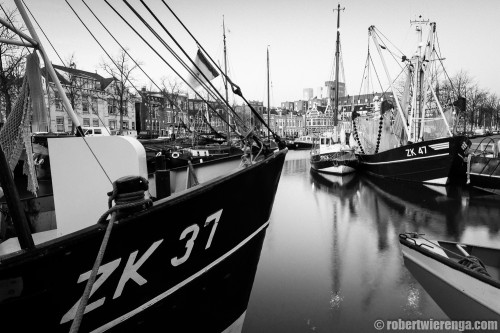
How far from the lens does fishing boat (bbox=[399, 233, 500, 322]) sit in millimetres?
3609

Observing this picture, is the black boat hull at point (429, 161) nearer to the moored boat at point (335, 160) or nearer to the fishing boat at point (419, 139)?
the fishing boat at point (419, 139)

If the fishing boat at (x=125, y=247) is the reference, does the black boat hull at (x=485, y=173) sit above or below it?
below

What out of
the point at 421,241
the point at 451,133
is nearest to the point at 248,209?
the point at 421,241

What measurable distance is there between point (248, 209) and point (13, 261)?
91.5 inches

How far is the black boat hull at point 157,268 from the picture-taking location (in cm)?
174

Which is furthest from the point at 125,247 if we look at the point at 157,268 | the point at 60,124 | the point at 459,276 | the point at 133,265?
the point at 60,124

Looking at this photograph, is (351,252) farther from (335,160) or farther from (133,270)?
(335,160)

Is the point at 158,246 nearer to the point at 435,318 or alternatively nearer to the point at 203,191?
the point at 203,191

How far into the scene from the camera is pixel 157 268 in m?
2.40

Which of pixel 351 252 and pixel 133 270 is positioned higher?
pixel 133 270

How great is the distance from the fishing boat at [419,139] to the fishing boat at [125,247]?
629 inches

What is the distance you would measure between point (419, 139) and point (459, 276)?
17.3 meters

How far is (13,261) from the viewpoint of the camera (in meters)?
1.60

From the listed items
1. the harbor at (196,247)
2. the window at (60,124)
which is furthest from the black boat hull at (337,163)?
the window at (60,124)
